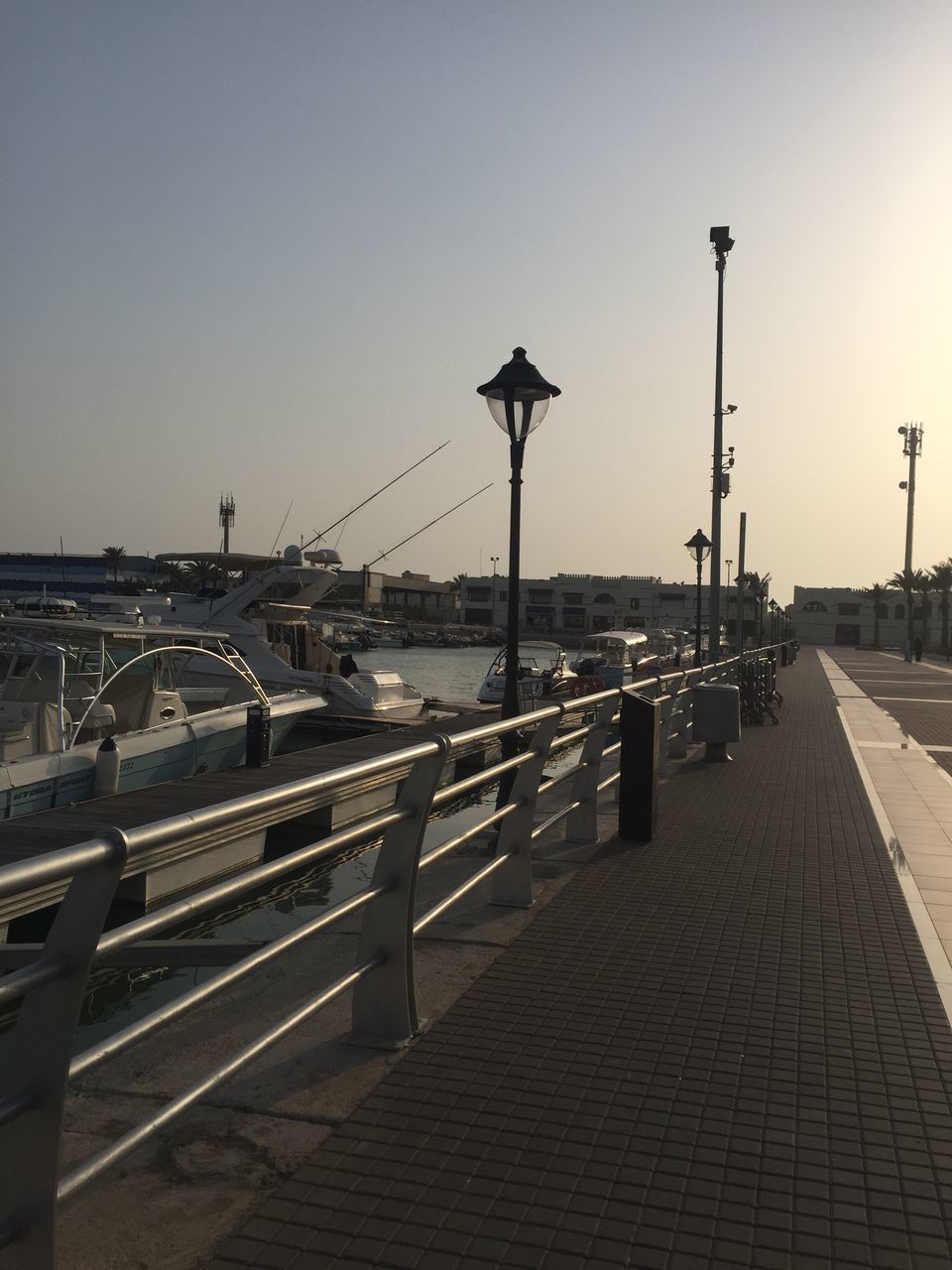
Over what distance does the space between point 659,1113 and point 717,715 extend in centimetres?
991

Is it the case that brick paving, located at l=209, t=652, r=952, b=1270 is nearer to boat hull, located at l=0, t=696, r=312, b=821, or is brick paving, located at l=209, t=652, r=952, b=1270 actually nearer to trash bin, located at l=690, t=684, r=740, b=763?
trash bin, located at l=690, t=684, r=740, b=763

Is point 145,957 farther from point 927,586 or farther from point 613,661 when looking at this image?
point 927,586

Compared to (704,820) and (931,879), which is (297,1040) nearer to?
(931,879)

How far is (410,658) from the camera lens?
92500 mm

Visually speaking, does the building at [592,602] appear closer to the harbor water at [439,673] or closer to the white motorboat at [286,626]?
the harbor water at [439,673]

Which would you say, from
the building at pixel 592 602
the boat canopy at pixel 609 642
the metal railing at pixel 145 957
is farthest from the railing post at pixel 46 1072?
the building at pixel 592 602

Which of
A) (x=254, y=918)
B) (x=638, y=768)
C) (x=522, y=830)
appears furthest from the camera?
(x=254, y=918)

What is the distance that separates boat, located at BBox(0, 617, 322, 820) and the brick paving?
303 inches

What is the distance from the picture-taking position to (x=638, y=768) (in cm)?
830

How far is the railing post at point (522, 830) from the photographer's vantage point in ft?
19.5

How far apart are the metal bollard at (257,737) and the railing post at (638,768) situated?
813cm

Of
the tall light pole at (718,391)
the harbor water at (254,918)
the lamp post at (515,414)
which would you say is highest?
the tall light pole at (718,391)

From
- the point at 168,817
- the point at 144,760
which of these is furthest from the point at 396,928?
the point at 144,760

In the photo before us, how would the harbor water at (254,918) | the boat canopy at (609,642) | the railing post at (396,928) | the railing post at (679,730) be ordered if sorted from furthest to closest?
the boat canopy at (609,642), the railing post at (679,730), the harbor water at (254,918), the railing post at (396,928)
